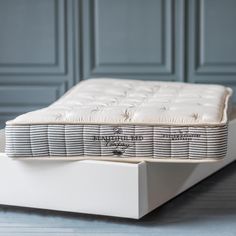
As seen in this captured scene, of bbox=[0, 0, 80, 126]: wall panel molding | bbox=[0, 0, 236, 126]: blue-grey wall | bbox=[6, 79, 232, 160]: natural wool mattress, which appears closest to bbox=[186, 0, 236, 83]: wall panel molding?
bbox=[0, 0, 236, 126]: blue-grey wall

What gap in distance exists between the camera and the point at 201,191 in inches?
78.5

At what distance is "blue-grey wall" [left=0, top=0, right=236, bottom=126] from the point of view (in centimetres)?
285

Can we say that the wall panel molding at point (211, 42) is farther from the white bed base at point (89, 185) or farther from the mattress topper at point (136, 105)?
the white bed base at point (89, 185)

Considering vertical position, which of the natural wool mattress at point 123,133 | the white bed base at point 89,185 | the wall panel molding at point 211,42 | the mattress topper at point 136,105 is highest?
the wall panel molding at point 211,42

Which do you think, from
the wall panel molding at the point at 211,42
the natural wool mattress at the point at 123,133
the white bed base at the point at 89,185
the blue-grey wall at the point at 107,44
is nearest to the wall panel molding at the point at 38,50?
the blue-grey wall at the point at 107,44

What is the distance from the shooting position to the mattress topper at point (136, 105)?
1667mm

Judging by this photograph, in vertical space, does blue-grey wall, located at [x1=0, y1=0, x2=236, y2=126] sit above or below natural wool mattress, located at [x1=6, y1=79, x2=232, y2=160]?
above

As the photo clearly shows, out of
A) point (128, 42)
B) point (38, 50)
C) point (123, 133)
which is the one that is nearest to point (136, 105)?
point (123, 133)

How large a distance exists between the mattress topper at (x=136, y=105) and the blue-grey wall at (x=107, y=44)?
0.51 meters

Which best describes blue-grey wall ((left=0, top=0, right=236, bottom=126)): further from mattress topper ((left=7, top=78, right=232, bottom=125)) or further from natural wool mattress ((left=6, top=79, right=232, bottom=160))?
natural wool mattress ((left=6, top=79, right=232, bottom=160))

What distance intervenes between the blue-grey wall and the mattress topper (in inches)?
20.2

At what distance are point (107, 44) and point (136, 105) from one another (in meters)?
1.06

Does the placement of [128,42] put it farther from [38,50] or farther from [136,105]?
[136,105]

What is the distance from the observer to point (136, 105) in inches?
74.8
